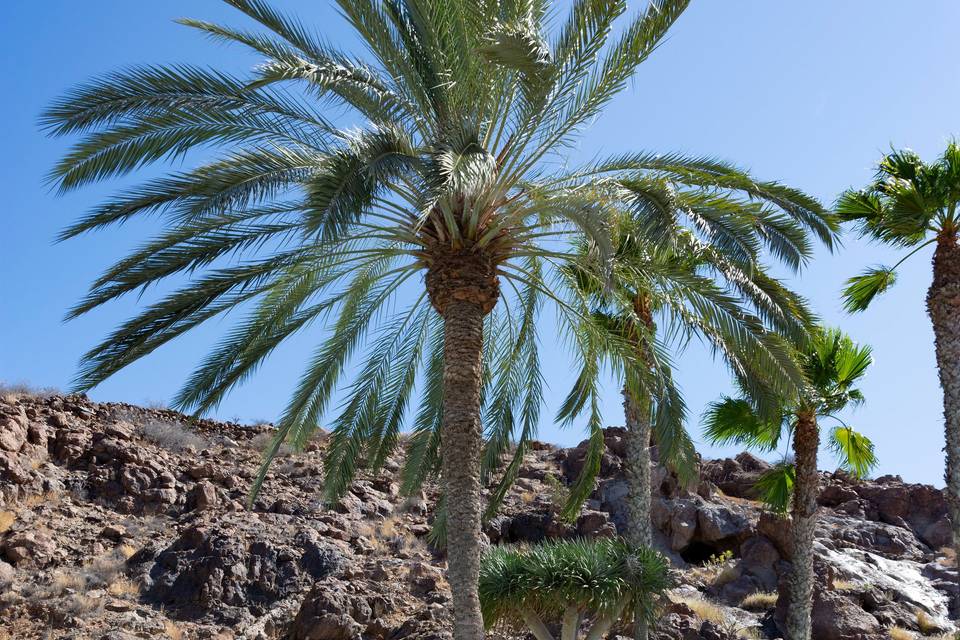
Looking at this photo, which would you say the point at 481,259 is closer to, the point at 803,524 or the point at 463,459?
the point at 463,459

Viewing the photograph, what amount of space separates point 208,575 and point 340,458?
452 centimetres

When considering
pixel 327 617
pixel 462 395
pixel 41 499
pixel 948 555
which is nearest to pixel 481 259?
pixel 462 395

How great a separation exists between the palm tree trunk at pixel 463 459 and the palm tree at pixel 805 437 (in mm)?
6635

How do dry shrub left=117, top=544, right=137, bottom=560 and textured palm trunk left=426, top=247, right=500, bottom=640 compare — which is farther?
dry shrub left=117, top=544, right=137, bottom=560

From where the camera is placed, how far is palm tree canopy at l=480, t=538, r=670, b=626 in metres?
14.2

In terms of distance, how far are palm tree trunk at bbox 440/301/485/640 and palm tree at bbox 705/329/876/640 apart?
6.64 m

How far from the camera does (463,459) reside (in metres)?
11.5

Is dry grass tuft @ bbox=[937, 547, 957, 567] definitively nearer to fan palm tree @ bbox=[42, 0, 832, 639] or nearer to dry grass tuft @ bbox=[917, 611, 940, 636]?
dry grass tuft @ bbox=[917, 611, 940, 636]

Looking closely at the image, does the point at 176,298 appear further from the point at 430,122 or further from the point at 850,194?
the point at 850,194

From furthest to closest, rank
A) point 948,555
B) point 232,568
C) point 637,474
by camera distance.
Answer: point 948,555
point 232,568
point 637,474

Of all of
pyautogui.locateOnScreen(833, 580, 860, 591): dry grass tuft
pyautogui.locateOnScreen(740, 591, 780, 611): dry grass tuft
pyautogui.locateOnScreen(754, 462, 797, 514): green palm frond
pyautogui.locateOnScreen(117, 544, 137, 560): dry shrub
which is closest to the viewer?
pyautogui.locateOnScreen(117, 544, 137, 560): dry shrub

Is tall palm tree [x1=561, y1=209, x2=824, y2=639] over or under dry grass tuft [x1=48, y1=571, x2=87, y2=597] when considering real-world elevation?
over

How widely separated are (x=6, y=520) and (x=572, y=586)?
11.5m

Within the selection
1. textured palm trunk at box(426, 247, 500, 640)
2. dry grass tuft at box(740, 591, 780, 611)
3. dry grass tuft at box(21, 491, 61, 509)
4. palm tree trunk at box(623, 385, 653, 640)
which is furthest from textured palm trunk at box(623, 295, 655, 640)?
dry grass tuft at box(21, 491, 61, 509)
